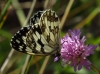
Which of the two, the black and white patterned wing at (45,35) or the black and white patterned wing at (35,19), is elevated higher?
the black and white patterned wing at (35,19)

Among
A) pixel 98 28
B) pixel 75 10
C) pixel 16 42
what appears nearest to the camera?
pixel 16 42

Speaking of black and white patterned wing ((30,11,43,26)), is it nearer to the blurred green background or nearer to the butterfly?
the butterfly

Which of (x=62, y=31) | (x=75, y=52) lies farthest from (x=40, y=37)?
(x=62, y=31)

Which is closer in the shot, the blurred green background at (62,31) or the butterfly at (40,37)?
the butterfly at (40,37)

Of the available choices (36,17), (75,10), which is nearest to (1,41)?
(75,10)

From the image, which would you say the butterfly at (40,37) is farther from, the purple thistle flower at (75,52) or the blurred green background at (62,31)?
the blurred green background at (62,31)

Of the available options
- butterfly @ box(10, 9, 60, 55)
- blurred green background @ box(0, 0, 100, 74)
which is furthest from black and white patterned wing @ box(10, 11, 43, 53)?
blurred green background @ box(0, 0, 100, 74)

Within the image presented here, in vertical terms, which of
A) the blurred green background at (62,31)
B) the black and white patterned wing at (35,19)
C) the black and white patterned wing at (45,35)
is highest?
the black and white patterned wing at (35,19)

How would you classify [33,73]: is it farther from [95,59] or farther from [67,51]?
[67,51]

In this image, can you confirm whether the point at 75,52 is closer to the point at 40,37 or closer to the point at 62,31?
the point at 40,37

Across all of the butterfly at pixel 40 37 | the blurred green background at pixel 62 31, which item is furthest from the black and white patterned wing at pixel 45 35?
the blurred green background at pixel 62 31
